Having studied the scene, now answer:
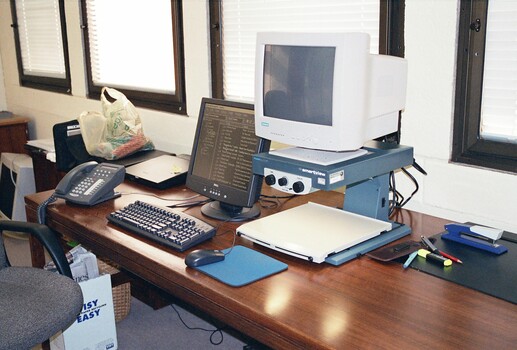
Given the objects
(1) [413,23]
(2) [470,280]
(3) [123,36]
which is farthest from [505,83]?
(3) [123,36]

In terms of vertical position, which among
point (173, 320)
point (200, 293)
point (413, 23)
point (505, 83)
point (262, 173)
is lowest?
point (173, 320)

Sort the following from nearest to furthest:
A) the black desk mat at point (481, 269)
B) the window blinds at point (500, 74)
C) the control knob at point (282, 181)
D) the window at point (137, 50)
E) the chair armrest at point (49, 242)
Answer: the black desk mat at point (481, 269)
the control knob at point (282, 181)
the window blinds at point (500, 74)
the chair armrest at point (49, 242)
the window at point (137, 50)

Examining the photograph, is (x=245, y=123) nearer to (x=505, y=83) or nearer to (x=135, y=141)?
(x=505, y=83)

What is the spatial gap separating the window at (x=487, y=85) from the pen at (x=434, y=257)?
42 centimetres

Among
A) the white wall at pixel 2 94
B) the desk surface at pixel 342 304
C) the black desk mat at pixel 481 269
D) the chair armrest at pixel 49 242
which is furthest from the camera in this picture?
the white wall at pixel 2 94

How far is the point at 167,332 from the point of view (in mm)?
2553

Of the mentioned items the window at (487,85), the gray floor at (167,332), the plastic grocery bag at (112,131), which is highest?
the window at (487,85)

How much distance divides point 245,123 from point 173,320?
122 cm

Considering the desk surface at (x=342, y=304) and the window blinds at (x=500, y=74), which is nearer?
the desk surface at (x=342, y=304)

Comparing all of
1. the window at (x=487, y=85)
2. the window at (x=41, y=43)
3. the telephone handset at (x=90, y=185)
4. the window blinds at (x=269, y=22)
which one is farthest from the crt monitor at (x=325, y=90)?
the window at (x=41, y=43)

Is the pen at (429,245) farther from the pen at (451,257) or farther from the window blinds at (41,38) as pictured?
the window blinds at (41,38)

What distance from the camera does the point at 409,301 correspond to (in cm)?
125

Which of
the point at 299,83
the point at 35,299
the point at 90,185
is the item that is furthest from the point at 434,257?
the point at 90,185

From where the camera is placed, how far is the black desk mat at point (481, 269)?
1299 millimetres
